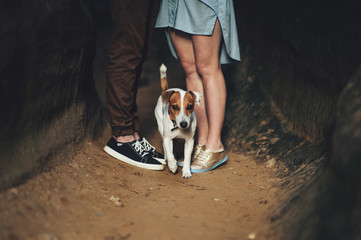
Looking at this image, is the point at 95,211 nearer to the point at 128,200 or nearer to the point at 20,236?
the point at 128,200

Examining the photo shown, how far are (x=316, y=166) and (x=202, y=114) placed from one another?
116 centimetres

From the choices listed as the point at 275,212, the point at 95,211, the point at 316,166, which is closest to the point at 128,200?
the point at 95,211

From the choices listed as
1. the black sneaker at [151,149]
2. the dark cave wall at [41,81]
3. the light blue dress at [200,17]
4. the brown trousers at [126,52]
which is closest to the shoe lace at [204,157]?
the black sneaker at [151,149]

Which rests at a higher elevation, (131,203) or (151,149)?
(131,203)

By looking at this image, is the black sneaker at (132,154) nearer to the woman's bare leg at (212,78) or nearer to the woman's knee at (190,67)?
the woman's bare leg at (212,78)

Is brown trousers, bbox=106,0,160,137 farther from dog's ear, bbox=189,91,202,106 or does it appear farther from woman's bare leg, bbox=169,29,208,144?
dog's ear, bbox=189,91,202,106

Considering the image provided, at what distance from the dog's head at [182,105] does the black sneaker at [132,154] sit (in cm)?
42

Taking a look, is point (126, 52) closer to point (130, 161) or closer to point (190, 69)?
point (190, 69)

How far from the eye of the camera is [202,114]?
3.34 metres

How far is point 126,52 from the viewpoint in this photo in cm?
293

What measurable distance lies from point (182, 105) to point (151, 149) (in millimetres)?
613

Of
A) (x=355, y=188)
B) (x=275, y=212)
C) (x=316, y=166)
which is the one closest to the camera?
(x=355, y=188)

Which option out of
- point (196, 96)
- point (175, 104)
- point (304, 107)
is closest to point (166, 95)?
point (175, 104)

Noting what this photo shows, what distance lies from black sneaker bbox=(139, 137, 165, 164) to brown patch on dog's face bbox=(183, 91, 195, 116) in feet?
1.77
